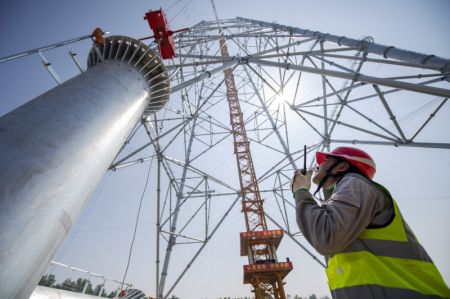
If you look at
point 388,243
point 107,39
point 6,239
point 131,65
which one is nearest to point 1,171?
point 6,239

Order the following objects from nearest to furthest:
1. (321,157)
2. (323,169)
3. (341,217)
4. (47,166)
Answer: (341,217) < (47,166) < (323,169) < (321,157)

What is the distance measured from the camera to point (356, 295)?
1.39m

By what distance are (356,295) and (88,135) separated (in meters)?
2.61

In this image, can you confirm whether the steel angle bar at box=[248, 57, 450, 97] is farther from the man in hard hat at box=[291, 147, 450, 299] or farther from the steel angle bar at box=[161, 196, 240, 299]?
the steel angle bar at box=[161, 196, 240, 299]

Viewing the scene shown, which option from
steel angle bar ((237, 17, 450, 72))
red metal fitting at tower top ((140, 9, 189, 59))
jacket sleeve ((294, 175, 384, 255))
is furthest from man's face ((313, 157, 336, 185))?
red metal fitting at tower top ((140, 9, 189, 59))

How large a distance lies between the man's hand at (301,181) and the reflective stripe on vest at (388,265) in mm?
533

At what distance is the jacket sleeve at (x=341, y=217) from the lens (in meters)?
1.50

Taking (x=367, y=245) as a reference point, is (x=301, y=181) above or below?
above

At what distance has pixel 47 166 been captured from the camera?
1844 mm

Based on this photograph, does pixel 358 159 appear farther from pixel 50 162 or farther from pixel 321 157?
pixel 50 162

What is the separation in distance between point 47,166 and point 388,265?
2561 mm

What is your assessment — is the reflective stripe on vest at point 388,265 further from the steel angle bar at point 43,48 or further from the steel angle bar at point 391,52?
the steel angle bar at point 43,48

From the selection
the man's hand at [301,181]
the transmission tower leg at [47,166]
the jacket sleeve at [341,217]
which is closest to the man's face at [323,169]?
the man's hand at [301,181]

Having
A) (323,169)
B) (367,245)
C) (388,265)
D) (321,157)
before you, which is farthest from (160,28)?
(388,265)
